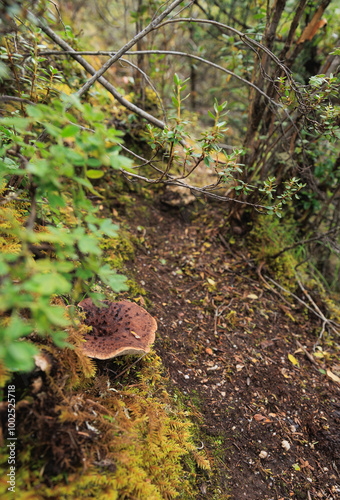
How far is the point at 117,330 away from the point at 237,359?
5.07 feet

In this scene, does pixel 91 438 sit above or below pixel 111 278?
below

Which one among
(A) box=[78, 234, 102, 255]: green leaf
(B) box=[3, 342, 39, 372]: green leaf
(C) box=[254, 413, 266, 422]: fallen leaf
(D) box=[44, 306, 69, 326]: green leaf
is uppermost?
(A) box=[78, 234, 102, 255]: green leaf

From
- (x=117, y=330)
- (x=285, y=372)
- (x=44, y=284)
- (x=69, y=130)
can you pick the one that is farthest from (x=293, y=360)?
(x=69, y=130)

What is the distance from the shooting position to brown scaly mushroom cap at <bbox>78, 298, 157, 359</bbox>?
1.62m

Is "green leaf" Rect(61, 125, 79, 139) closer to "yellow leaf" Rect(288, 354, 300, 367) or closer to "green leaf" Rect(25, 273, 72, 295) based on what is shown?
"green leaf" Rect(25, 273, 72, 295)

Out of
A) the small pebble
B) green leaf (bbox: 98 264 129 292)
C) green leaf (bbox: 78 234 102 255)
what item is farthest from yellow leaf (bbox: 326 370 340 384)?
green leaf (bbox: 78 234 102 255)

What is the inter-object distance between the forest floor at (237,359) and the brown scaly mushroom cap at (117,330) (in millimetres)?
600

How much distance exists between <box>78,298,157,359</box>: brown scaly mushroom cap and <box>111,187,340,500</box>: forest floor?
0.60 metres

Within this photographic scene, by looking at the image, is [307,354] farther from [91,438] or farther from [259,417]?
[91,438]

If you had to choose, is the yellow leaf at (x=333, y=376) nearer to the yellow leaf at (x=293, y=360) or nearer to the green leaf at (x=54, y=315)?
the yellow leaf at (x=293, y=360)

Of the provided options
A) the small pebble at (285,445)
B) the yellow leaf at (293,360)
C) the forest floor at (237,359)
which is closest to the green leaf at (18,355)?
the forest floor at (237,359)

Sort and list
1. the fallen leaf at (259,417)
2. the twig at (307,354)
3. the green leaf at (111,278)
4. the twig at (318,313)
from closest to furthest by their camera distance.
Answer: the green leaf at (111,278) → the fallen leaf at (259,417) → the twig at (307,354) → the twig at (318,313)

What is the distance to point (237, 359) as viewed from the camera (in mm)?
2771

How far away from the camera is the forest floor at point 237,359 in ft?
6.78
